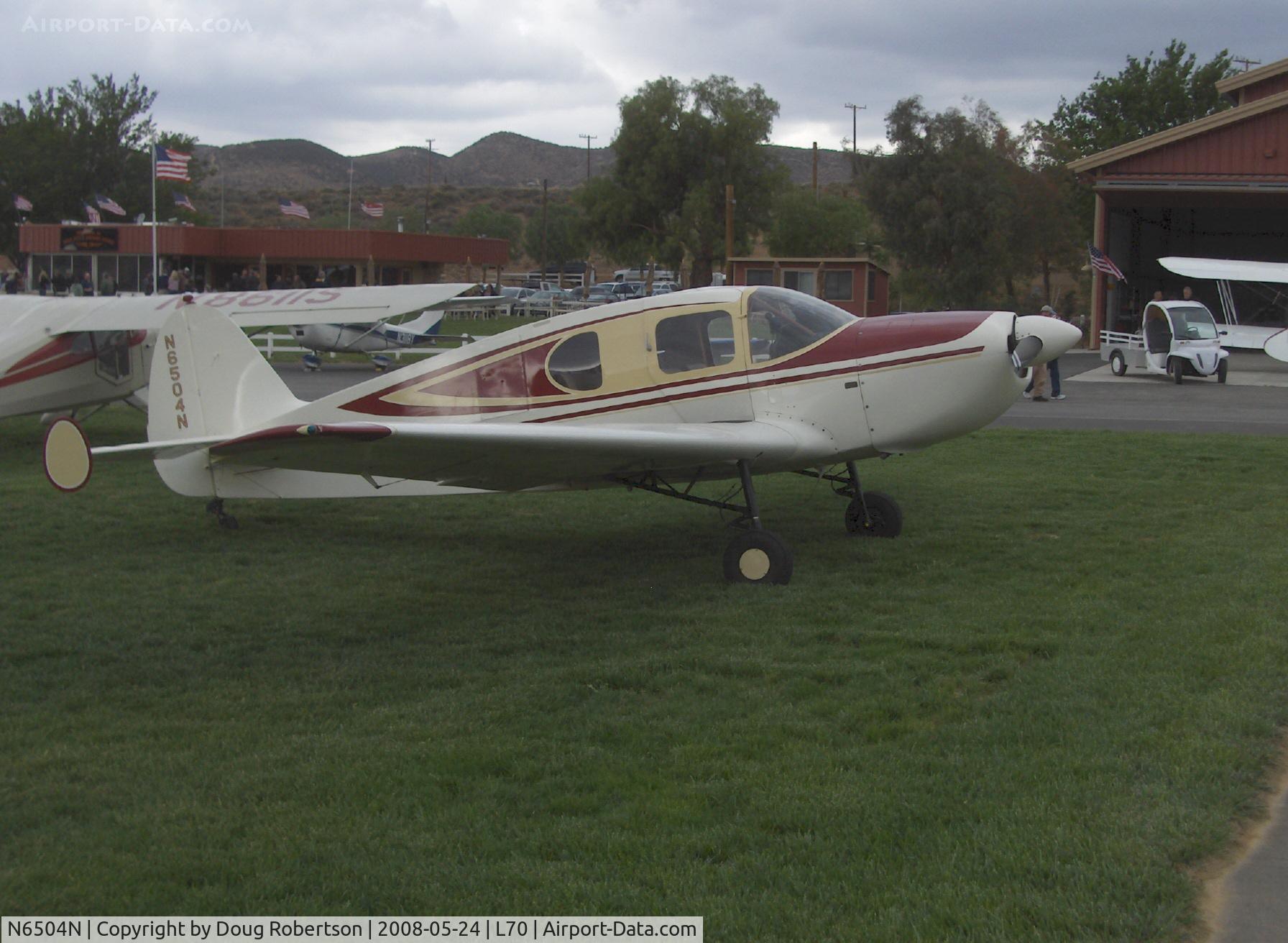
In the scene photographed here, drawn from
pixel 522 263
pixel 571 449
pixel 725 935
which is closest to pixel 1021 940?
pixel 725 935

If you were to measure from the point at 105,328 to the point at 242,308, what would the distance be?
1997mm

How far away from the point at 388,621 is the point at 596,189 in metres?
59.3

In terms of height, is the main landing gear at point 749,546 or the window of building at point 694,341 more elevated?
the window of building at point 694,341

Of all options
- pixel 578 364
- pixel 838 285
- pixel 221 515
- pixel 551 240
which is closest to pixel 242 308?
pixel 221 515

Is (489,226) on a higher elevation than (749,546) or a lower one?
higher

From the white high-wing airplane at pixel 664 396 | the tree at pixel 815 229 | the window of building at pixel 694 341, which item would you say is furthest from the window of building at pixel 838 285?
the window of building at pixel 694 341

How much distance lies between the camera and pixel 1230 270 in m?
28.4

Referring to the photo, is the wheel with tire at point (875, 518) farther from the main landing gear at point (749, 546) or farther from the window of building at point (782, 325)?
the window of building at point (782, 325)

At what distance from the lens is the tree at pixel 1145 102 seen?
58656mm

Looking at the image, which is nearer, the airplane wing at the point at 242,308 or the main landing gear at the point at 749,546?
the main landing gear at the point at 749,546

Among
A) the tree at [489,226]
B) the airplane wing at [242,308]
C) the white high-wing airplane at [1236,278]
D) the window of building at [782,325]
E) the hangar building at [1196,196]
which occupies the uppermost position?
the tree at [489,226]

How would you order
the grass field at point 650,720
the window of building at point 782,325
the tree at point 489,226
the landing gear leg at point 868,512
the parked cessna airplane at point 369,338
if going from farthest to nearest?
1. the tree at point 489,226
2. the parked cessna airplane at point 369,338
3. the landing gear leg at point 868,512
4. the window of building at point 782,325
5. the grass field at point 650,720

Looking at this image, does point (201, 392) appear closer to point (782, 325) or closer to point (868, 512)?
point (782, 325)

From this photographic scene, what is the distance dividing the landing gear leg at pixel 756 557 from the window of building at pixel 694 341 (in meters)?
0.93
